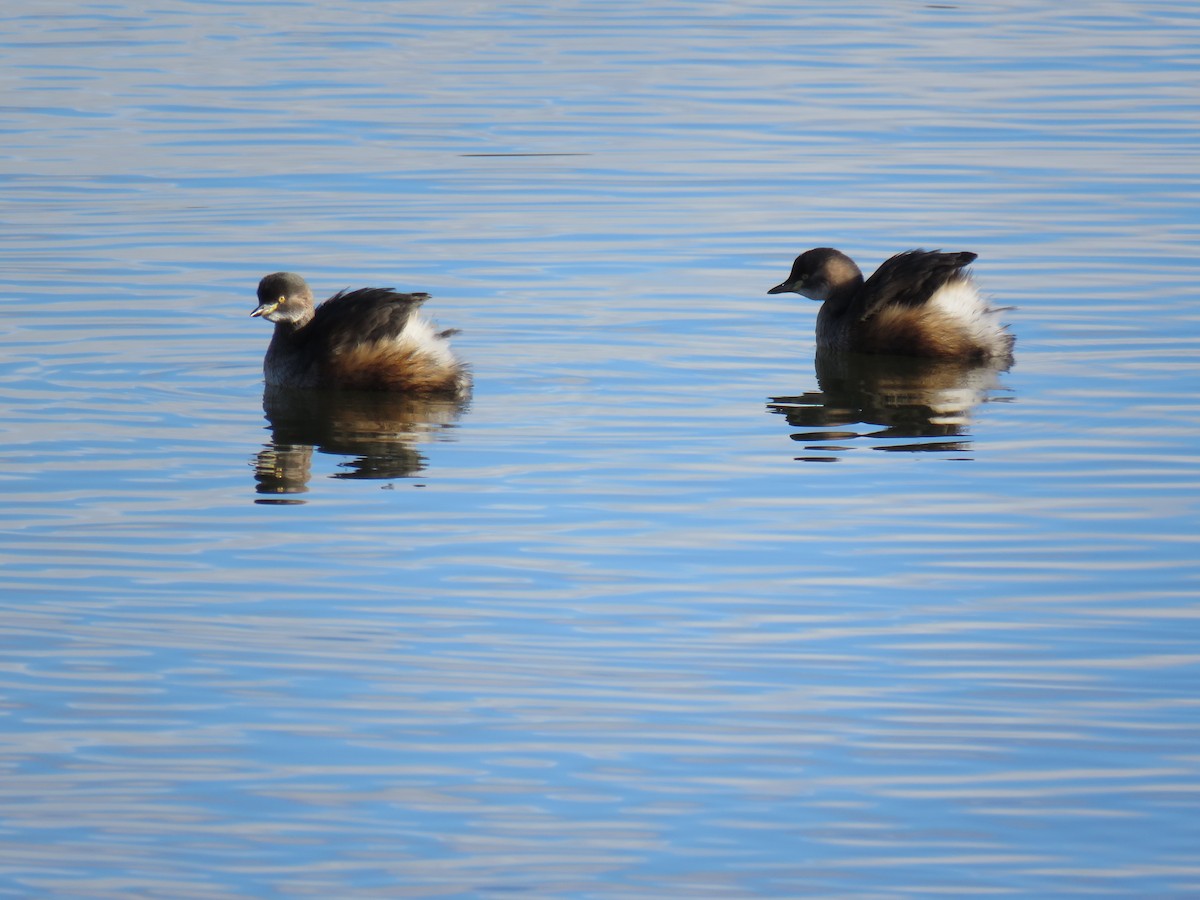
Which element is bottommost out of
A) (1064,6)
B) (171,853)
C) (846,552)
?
(171,853)

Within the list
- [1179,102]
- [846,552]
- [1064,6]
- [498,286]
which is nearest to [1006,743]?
[846,552]

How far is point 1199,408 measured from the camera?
1043 cm

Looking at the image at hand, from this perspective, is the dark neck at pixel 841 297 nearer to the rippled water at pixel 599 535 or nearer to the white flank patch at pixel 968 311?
the rippled water at pixel 599 535

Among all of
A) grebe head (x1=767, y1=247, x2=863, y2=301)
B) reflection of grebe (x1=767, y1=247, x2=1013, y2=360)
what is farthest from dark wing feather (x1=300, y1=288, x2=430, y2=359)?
grebe head (x1=767, y1=247, x2=863, y2=301)

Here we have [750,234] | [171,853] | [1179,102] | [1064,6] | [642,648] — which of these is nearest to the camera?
[171,853]

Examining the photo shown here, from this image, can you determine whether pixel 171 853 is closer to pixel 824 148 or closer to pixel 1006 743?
pixel 1006 743

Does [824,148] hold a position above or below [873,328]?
above

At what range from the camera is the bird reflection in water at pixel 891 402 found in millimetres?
10055

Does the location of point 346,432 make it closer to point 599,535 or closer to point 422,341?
point 422,341

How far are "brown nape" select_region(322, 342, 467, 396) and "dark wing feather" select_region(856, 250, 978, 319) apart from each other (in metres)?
2.50

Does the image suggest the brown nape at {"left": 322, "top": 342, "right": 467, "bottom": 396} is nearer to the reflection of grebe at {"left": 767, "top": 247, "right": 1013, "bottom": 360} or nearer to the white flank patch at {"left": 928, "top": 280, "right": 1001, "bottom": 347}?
the reflection of grebe at {"left": 767, "top": 247, "right": 1013, "bottom": 360}

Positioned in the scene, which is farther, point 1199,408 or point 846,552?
point 1199,408

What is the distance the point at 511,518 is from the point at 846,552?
4.45 ft

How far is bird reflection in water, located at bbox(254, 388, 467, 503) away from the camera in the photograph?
30.9ft
